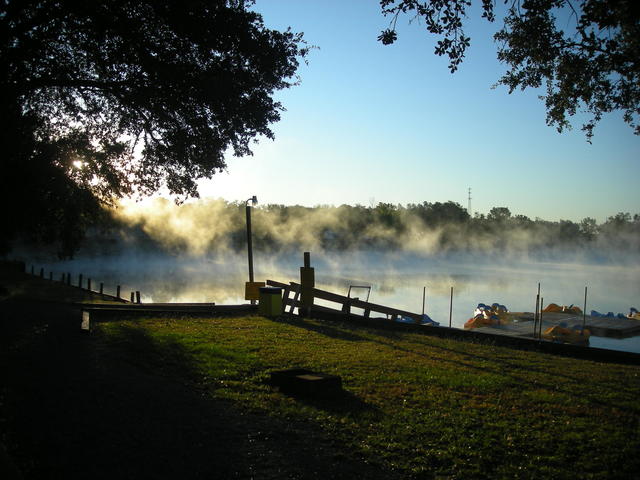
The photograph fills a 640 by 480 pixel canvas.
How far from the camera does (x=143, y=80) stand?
14570mm

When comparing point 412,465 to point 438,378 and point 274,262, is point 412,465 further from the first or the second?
point 274,262

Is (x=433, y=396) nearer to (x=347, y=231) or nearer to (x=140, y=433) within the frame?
(x=140, y=433)

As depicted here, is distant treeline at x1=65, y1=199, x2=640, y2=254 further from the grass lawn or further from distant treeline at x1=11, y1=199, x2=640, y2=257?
the grass lawn

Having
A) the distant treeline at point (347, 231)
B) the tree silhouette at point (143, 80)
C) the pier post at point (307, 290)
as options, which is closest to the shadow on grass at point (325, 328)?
the pier post at point (307, 290)

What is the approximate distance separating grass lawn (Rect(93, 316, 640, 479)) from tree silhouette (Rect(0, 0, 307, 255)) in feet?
17.7

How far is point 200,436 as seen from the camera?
6.37 m

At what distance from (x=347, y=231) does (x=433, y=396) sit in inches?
5280

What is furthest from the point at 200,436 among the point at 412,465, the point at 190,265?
the point at 190,265

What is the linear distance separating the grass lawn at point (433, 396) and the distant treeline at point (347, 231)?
254ft

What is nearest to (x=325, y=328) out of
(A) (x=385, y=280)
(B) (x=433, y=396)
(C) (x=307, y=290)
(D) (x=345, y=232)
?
(C) (x=307, y=290)

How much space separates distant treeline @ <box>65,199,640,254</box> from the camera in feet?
347

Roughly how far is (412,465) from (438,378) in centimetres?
442

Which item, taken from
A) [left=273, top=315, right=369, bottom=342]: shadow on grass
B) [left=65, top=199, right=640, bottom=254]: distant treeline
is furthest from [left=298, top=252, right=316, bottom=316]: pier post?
[left=65, top=199, right=640, bottom=254]: distant treeline

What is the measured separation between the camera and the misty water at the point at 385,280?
2307 inches
